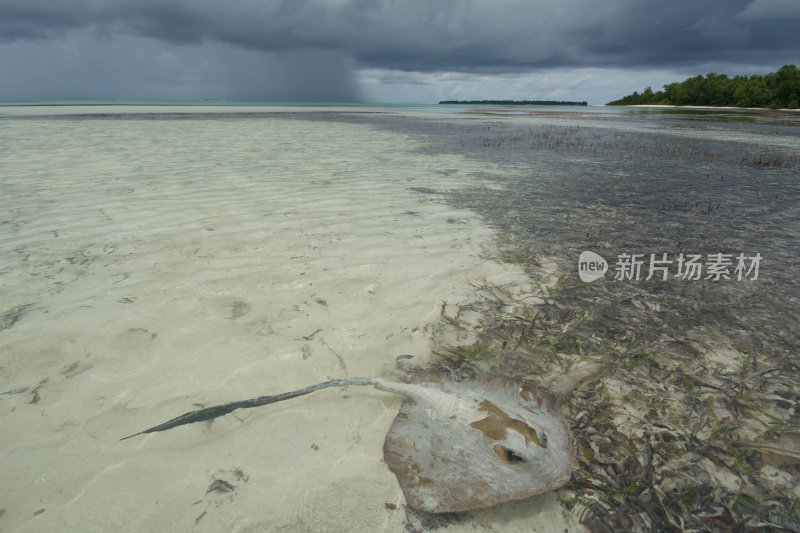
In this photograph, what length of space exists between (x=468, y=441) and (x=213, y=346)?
98.4 inches

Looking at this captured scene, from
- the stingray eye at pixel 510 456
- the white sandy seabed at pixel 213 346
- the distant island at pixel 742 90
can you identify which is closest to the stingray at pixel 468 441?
the stingray eye at pixel 510 456

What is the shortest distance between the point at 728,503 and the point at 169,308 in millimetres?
4938

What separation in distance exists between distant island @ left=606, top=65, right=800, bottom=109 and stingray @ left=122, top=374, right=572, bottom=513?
98.5 metres

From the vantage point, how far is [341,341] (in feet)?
12.3

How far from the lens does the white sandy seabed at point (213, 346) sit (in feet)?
7.32

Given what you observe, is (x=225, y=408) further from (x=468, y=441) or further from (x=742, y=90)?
(x=742, y=90)

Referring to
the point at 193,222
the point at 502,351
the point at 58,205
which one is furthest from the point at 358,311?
the point at 58,205

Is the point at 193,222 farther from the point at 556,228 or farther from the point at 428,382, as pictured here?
the point at 556,228

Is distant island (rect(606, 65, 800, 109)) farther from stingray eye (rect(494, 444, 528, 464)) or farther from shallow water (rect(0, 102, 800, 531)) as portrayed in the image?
stingray eye (rect(494, 444, 528, 464))

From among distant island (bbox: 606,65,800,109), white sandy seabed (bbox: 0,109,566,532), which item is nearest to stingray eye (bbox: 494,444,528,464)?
white sandy seabed (bbox: 0,109,566,532)

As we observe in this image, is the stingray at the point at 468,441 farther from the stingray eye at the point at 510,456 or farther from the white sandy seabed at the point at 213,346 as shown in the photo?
the white sandy seabed at the point at 213,346

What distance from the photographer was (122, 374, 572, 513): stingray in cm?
213

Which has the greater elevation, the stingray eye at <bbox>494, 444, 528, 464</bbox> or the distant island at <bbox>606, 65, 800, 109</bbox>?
the distant island at <bbox>606, 65, 800, 109</bbox>

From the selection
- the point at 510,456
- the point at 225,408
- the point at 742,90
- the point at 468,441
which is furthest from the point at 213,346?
the point at 742,90
